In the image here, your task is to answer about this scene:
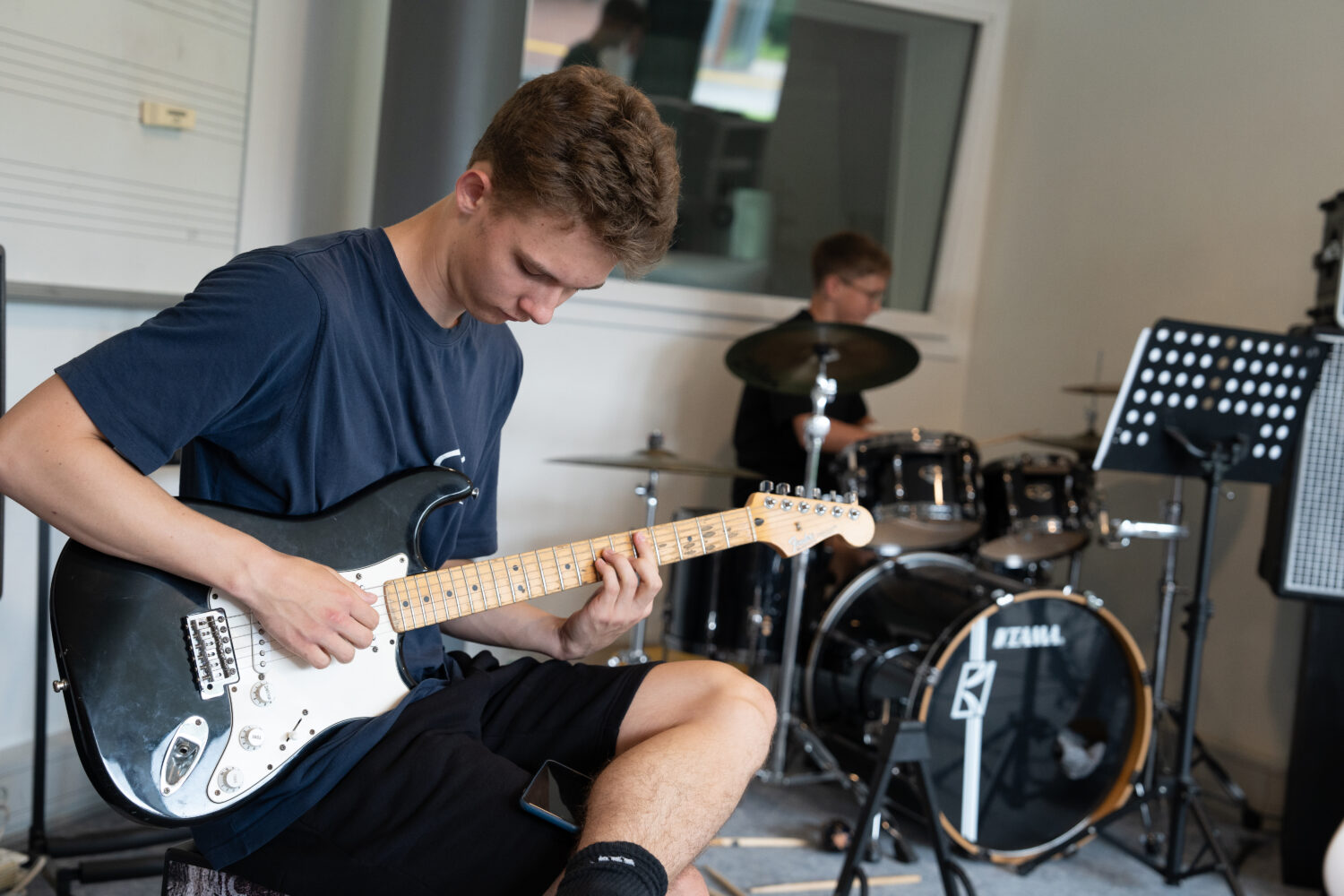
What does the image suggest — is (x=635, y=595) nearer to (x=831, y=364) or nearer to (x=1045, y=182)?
(x=831, y=364)

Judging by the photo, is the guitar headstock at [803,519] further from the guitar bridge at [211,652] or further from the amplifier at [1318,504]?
the amplifier at [1318,504]

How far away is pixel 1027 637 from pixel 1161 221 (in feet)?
5.39

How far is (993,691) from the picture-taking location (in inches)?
106

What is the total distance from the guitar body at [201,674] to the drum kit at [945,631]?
4.38 ft

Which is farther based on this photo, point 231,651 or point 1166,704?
point 1166,704

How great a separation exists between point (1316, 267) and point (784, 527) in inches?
72.0

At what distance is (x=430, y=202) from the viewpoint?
112 inches

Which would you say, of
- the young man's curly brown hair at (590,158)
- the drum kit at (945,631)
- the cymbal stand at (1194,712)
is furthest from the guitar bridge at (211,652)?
the cymbal stand at (1194,712)

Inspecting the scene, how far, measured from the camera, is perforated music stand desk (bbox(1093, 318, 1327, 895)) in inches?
94.8

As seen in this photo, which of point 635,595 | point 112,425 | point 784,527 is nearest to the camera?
point 112,425

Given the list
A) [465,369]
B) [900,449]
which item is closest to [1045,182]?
[900,449]

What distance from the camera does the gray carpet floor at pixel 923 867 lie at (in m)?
2.59

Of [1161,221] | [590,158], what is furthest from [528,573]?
[1161,221]

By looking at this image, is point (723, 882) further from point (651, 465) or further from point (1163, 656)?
Answer: point (1163, 656)
